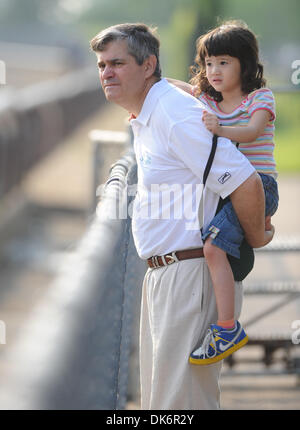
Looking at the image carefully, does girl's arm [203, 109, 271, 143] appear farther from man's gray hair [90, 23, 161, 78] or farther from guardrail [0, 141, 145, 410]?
guardrail [0, 141, 145, 410]

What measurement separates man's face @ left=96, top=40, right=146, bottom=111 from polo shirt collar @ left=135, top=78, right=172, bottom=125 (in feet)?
0.22

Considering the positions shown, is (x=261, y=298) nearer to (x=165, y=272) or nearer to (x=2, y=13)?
(x=165, y=272)

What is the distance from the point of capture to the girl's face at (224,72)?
2938mm

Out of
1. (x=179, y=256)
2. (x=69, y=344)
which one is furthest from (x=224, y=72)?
(x=69, y=344)

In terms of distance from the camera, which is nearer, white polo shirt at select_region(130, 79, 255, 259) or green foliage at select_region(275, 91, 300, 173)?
white polo shirt at select_region(130, 79, 255, 259)

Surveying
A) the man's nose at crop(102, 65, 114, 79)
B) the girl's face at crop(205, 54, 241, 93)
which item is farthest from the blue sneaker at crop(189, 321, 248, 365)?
the man's nose at crop(102, 65, 114, 79)

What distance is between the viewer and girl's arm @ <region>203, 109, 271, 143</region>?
274 centimetres

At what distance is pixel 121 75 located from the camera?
2951mm

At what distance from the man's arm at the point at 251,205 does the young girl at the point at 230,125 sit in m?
0.03

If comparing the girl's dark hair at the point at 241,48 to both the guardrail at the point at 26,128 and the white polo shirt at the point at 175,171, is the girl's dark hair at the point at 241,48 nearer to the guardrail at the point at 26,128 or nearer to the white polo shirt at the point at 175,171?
the white polo shirt at the point at 175,171

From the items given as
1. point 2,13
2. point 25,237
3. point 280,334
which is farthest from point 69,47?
point 280,334

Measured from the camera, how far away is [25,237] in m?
13.0

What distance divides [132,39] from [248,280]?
6.13 m

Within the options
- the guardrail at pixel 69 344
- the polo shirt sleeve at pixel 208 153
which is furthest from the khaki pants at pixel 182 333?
the guardrail at pixel 69 344
